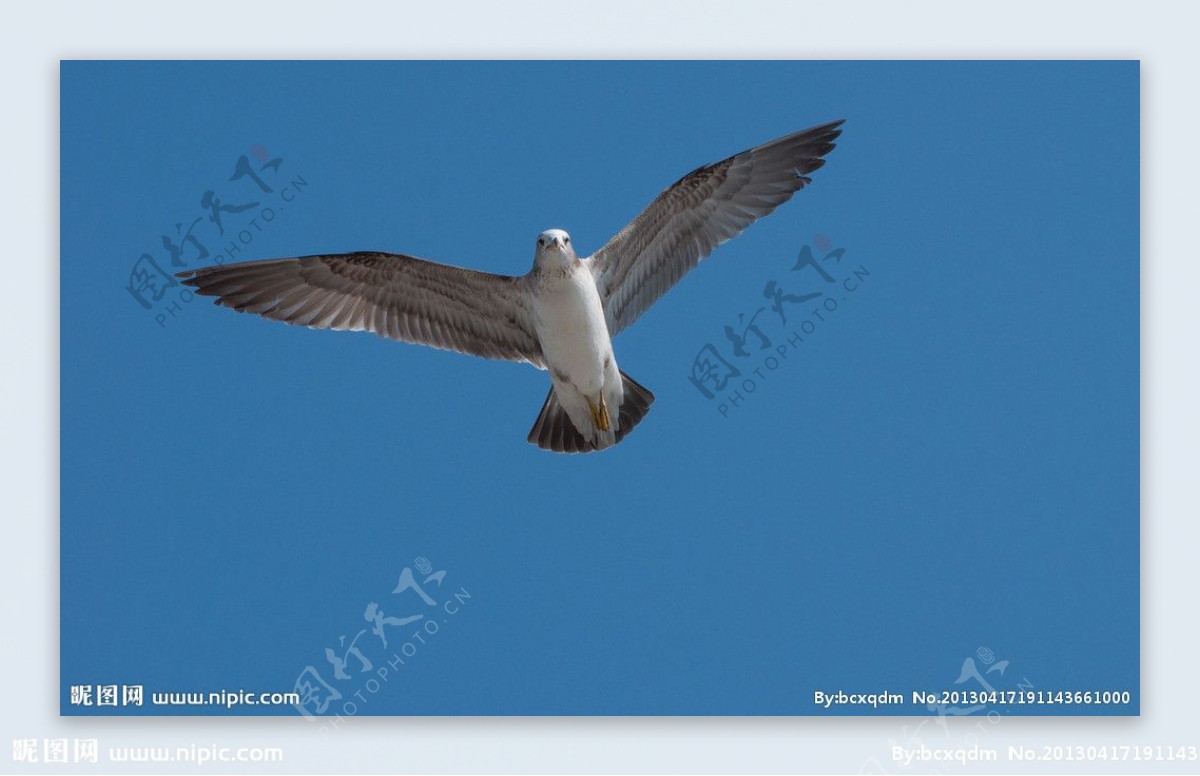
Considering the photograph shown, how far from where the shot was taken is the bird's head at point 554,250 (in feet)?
24.5

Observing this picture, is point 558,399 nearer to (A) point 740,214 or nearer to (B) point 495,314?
(B) point 495,314

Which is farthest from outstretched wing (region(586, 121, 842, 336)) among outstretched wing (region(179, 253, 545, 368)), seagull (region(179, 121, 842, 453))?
outstretched wing (region(179, 253, 545, 368))

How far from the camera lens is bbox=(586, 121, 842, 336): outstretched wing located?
792 centimetres

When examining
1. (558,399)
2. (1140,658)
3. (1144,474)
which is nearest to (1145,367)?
(1144,474)

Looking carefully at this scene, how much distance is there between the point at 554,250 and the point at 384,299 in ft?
4.56

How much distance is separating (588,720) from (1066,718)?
2.55 m

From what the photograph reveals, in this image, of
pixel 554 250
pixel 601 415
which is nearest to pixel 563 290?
pixel 554 250

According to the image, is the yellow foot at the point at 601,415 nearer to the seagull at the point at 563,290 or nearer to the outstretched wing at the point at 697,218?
the seagull at the point at 563,290

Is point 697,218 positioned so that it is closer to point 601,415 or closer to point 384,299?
point 601,415

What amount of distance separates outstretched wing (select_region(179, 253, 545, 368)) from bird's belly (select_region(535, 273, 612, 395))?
11.2 inches

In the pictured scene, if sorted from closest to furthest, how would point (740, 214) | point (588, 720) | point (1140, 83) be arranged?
point (588, 720) → point (1140, 83) → point (740, 214)

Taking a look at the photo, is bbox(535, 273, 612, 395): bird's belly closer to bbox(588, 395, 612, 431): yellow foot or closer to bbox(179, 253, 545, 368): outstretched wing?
bbox(588, 395, 612, 431): yellow foot

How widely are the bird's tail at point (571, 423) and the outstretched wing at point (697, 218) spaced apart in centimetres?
48

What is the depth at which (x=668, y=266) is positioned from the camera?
8000mm
